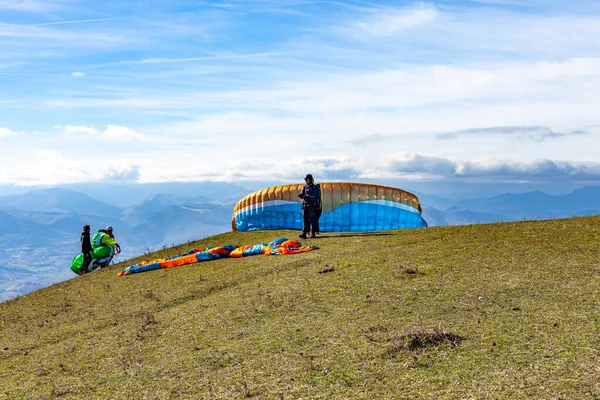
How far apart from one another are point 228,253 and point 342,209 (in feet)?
41.5

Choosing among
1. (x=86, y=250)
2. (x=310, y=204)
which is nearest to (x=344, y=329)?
(x=310, y=204)

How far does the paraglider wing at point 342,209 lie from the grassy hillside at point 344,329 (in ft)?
47.2

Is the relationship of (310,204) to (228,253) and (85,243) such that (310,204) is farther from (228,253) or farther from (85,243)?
(85,243)

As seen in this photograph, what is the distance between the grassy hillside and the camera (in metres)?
9.62

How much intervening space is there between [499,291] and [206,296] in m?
9.22

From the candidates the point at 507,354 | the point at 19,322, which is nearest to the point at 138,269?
the point at 19,322

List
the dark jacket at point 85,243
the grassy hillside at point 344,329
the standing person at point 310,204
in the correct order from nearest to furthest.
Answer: the grassy hillside at point 344,329 < the standing person at point 310,204 < the dark jacket at point 85,243

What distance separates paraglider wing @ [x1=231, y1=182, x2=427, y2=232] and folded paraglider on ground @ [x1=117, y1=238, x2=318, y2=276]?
411 inches

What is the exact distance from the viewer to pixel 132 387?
10.9 m

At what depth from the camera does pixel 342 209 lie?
123 ft

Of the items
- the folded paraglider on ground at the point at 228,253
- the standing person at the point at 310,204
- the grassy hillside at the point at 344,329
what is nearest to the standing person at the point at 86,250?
the folded paraglider on ground at the point at 228,253

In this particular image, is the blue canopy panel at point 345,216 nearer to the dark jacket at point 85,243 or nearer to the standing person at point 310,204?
the standing person at point 310,204

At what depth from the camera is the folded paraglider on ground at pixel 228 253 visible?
25.2 meters

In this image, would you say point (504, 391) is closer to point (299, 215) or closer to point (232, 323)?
point (232, 323)
